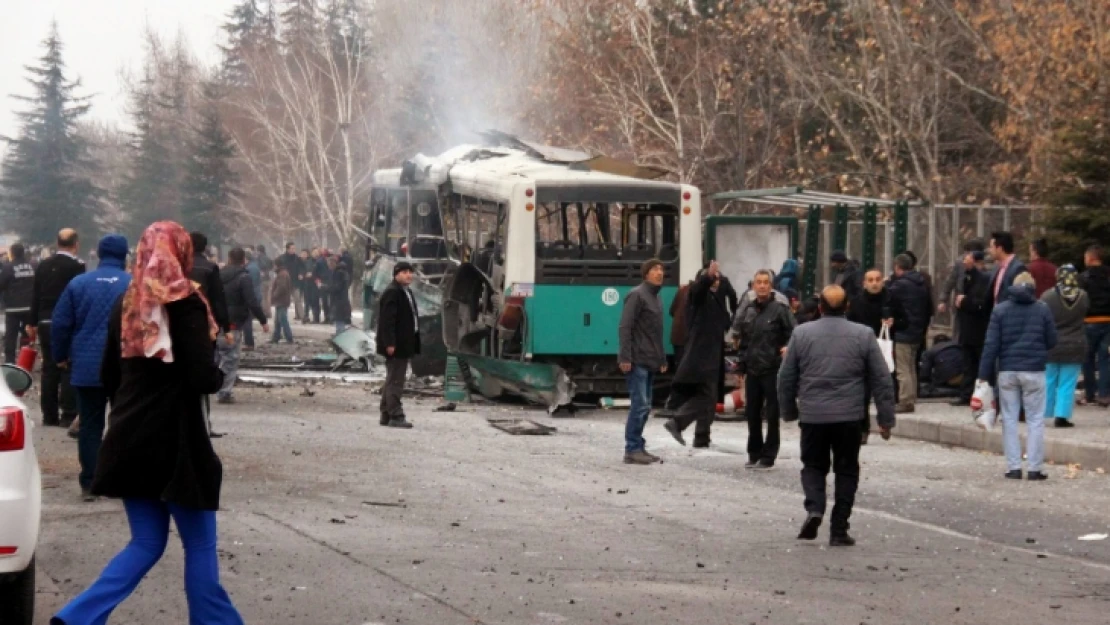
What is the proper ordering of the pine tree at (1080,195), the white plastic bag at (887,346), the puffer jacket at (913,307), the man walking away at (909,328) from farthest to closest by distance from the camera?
the pine tree at (1080,195) < the puffer jacket at (913,307) < the man walking away at (909,328) < the white plastic bag at (887,346)

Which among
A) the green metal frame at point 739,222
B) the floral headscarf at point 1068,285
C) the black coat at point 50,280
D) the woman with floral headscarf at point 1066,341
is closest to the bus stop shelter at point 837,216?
the green metal frame at point 739,222

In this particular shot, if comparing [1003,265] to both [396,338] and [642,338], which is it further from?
[396,338]

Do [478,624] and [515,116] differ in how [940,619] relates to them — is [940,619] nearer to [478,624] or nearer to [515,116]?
[478,624]

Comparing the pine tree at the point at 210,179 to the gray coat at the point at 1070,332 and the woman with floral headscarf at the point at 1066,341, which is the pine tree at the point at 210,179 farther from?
the gray coat at the point at 1070,332

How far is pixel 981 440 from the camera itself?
673 inches

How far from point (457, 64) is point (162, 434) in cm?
5295

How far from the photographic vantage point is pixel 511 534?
34.7 ft

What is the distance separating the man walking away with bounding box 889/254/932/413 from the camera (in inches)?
760

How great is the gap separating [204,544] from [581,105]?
36434mm

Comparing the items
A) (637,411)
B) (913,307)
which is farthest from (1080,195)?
(637,411)

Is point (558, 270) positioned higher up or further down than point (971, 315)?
higher up

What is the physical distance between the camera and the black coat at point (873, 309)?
61.5ft

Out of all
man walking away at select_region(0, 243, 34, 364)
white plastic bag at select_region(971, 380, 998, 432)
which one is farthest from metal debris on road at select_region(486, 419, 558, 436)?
man walking away at select_region(0, 243, 34, 364)

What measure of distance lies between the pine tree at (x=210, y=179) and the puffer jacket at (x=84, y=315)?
2381 inches
